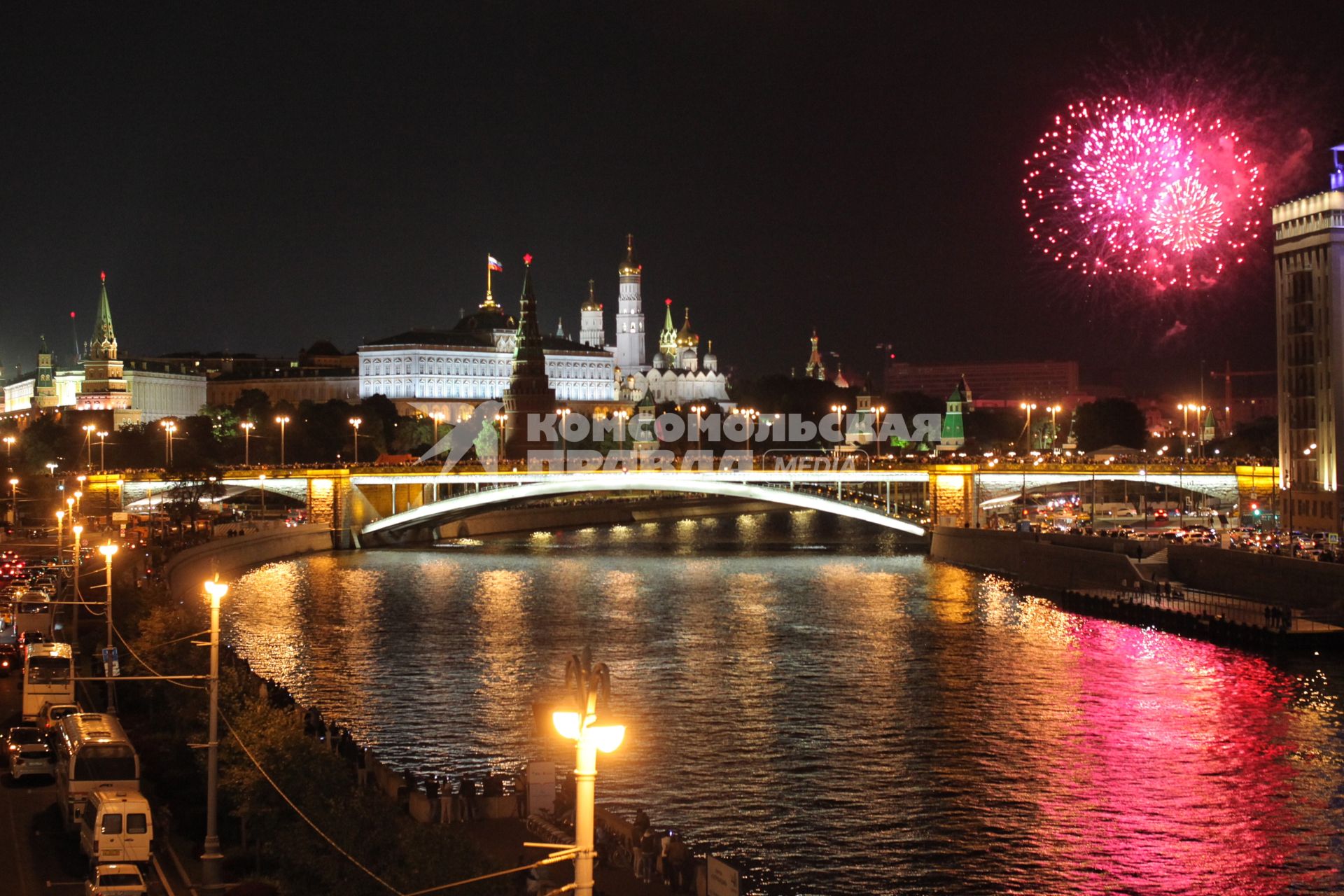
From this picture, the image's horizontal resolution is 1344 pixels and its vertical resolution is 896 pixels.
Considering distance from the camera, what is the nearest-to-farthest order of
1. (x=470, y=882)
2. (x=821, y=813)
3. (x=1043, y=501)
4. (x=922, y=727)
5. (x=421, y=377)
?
1. (x=470, y=882)
2. (x=821, y=813)
3. (x=922, y=727)
4. (x=1043, y=501)
5. (x=421, y=377)

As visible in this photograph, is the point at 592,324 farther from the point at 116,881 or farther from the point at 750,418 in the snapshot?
the point at 116,881

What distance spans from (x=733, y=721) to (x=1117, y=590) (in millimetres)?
19231

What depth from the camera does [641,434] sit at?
12206 cm

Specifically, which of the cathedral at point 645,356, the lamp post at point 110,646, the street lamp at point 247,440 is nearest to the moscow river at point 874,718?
the lamp post at point 110,646

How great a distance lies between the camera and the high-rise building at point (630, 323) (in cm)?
19362

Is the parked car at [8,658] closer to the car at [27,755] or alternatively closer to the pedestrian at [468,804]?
Answer: the car at [27,755]

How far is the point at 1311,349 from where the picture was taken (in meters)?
56.2

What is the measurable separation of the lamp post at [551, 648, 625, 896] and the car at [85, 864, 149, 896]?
313 inches

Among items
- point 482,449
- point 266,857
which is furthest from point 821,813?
point 482,449

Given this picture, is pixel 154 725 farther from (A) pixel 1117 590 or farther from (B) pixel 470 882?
(A) pixel 1117 590

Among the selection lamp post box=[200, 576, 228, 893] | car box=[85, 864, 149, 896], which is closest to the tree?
lamp post box=[200, 576, 228, 893]

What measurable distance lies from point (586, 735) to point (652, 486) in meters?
51.9

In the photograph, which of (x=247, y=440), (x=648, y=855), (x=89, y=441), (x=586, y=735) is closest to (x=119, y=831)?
(x=648, y=855)

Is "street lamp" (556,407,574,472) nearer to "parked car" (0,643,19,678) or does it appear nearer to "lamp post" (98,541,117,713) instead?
"parked car" (0,643,19,678)
